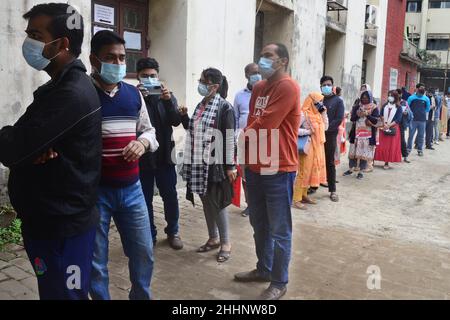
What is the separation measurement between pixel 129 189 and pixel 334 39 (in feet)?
41.1

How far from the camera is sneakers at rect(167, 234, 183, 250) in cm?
444

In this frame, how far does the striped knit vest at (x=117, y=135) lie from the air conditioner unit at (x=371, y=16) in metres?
14.9

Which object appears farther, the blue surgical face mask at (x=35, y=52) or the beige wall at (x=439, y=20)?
the beige wall at (x=439, y=20)

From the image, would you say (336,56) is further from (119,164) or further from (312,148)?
(119,164)

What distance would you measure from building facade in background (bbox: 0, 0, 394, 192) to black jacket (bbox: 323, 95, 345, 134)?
2076 millimetres

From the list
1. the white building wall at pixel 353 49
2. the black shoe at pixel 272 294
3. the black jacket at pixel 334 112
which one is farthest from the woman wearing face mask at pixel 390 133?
the black shoe at pixel 272 294

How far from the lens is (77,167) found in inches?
81.7

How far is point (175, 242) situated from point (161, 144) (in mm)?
987

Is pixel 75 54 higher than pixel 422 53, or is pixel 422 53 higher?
pixel 422 53

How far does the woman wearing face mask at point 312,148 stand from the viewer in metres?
6.13

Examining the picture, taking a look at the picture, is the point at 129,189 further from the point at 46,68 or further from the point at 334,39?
the point at 334,39

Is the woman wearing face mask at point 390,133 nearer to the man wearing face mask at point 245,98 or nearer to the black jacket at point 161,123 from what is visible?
the man wearing face mask at point 245,98

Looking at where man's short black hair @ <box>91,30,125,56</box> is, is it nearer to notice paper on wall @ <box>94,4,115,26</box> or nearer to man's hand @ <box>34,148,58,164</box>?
man's hand @ <box>34,148,58,164</box>
